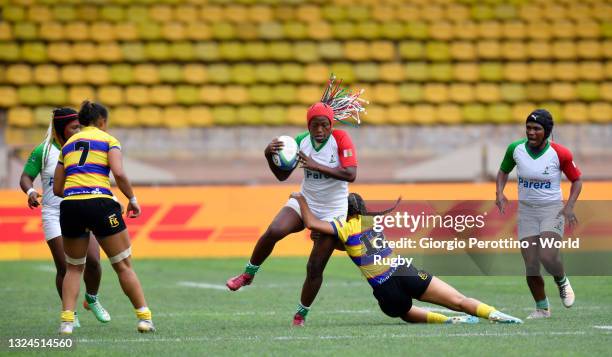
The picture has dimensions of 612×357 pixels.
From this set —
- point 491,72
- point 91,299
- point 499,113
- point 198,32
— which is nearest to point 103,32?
point 198,32

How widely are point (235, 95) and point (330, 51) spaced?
8.55ft

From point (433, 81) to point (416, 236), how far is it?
14.9 metres

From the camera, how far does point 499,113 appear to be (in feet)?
82.9

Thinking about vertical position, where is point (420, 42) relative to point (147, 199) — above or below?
above

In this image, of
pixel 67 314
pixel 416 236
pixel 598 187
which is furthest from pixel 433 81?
pixel 67 314

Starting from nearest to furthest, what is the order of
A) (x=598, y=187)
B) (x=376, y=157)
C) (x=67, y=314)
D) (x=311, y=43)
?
(x=67, y=314) → (x=598, y=187) → (x=376, y=157) → (x=311, y=43)

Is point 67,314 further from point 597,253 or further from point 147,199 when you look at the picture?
point 147,199

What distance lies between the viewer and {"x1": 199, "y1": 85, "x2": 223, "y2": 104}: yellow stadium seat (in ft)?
80.5

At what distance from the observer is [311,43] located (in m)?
25.7

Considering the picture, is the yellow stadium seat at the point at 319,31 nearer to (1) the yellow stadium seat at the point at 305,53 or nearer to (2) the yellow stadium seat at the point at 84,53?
(1) the yellow stadium seat at the point at 305,53

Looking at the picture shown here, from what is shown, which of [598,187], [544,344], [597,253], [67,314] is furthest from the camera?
[598,187]

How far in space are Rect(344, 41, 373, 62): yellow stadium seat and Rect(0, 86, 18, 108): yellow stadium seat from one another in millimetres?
7259

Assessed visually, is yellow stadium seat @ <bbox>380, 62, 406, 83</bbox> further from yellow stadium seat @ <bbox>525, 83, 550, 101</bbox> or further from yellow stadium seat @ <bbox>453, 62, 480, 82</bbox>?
yellow stadium seat @ <bbox>525, 83, 550, 101</bbox>

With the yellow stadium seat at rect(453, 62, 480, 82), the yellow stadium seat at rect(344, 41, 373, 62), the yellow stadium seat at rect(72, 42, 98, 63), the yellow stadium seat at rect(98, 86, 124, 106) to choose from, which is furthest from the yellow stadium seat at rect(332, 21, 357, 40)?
the yellow stadium seat at rect(72, 42, 98, 63)
